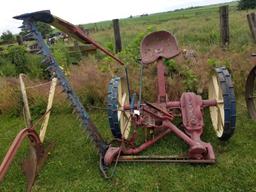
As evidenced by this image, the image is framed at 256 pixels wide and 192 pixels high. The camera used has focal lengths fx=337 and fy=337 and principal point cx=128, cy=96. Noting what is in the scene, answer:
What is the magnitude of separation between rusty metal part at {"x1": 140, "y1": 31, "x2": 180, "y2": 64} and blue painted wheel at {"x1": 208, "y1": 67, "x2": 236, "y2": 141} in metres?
0.76

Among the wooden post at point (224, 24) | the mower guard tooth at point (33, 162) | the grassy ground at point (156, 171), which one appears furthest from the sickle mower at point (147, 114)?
the wooden post at point (224, 24)

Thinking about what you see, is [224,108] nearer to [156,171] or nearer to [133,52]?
[156,171]

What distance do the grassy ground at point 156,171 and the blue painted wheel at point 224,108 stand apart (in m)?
0.17

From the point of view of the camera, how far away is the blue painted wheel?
11.8 ft

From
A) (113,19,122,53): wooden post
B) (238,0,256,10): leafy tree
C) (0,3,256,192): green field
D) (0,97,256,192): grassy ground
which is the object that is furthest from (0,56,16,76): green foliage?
(238,0,256,10): leafy tree

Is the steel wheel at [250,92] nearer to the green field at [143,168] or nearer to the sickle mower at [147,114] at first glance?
the green field at [143,168]

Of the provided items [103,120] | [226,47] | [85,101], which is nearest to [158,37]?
[103,120]

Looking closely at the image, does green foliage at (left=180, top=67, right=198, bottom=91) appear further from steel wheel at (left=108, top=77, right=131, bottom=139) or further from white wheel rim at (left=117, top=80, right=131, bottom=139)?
steel wheel at (left=108, top=77, right=131, bottom=139)

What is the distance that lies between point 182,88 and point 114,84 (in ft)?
5.23

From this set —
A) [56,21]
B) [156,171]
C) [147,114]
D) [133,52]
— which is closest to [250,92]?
[147,114]

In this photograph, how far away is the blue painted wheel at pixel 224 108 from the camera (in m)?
3.58

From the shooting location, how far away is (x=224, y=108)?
359cm

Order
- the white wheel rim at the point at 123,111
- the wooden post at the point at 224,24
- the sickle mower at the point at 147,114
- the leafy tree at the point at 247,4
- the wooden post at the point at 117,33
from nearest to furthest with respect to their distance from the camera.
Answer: the sickle mower at the point at 147,114 < the white wheel rim at the point at 123,111 < the wooden post at the point at 224,24 < the wooden post at the point at 117,33 < the leafy tree at the point at 247,4

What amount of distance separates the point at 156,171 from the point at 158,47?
180 centimetres
